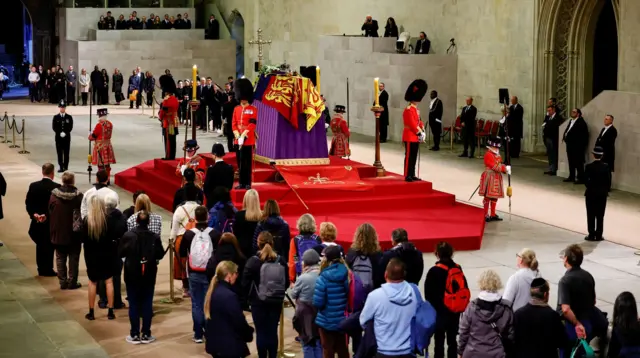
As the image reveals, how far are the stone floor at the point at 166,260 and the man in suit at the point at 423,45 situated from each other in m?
3.09

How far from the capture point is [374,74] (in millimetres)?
31219

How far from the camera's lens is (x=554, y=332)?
897 centimetres

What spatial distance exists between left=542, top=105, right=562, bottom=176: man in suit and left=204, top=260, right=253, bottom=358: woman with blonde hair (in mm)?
15882

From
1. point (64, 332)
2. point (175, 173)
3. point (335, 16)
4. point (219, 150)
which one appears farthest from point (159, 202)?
point (335, 16)

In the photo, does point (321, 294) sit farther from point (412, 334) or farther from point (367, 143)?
point (367, 143)

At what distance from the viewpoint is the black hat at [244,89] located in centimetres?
1797

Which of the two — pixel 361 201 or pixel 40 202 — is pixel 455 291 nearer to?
pixel 40 202

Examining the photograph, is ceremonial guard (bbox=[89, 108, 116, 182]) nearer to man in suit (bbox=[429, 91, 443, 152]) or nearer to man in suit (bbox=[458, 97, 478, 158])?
man in suit (bbox=[458, 97, 478, 158])

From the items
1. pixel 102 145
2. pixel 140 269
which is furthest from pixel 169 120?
pixel 140 269

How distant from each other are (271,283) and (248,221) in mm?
2438

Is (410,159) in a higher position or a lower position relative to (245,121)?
lower

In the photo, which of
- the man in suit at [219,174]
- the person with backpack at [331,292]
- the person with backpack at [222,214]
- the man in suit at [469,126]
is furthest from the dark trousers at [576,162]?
the person with backpack at [331,292]

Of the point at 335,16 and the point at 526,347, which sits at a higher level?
the point at 335,16

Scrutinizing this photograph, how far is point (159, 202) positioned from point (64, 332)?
810 centimetres
